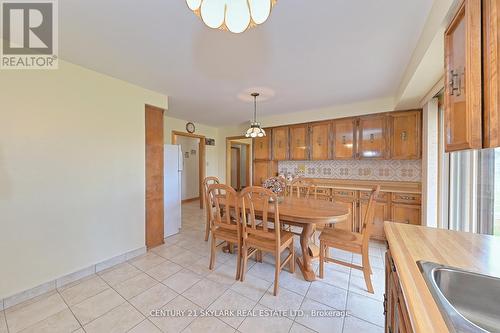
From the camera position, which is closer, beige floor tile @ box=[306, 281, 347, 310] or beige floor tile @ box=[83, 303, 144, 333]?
beige floor tile @ box=[83, 303, 144, 333]

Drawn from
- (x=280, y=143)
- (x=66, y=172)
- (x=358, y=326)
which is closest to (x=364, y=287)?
(x=358, y=326)

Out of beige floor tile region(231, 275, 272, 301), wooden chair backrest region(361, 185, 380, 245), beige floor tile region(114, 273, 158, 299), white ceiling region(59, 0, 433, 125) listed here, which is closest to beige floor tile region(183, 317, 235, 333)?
beige floor tile region(231, 275, 272, 301)

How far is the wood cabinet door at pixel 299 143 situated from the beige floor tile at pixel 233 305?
2.85 meters

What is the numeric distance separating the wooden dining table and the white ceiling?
157 cm

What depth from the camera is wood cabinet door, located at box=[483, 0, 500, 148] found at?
0.75 metres

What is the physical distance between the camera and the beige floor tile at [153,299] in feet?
5.47

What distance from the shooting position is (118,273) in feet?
7.18

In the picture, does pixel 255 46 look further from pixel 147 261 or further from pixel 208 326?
pixel 147 261

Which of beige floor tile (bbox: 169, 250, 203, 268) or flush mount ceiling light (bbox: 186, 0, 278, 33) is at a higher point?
flush mount ceiling light (bbox: 186, 0, 278, 33)

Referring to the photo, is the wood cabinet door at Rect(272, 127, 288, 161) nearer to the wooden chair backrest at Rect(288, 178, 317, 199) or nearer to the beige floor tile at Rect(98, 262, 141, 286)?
the wooden chair backrest at Rect(288, 178, 317, 199)

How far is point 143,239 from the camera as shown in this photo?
2.68 metres

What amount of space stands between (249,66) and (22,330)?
2977 mm

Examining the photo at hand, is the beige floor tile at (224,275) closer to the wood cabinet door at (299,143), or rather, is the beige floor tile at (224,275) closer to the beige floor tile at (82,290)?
the beige floor tile at (82,290)

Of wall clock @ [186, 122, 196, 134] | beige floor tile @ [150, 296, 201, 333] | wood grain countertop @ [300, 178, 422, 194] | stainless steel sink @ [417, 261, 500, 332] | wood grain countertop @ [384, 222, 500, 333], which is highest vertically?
wall clock @ [186, 122, 196, 134]
